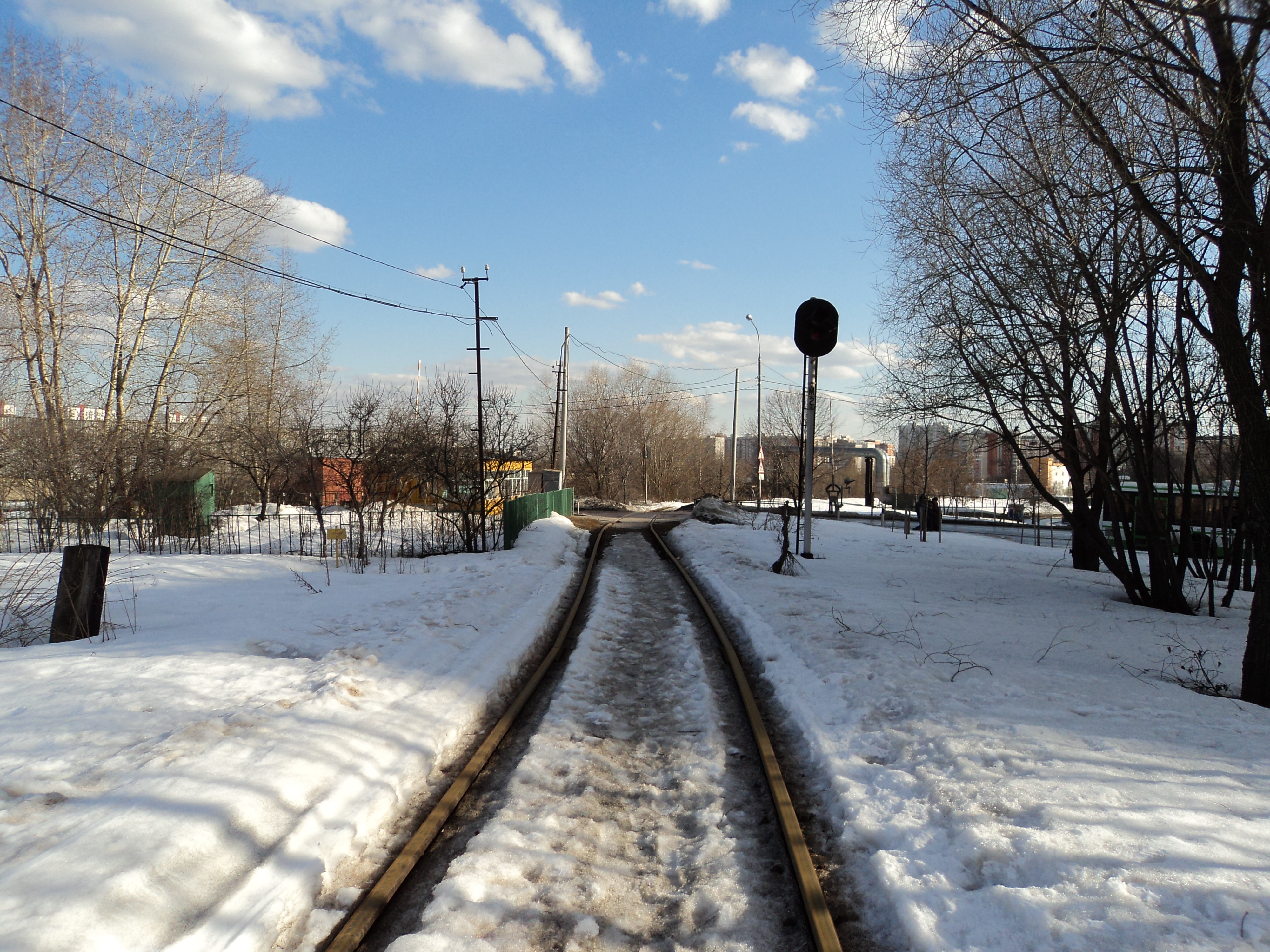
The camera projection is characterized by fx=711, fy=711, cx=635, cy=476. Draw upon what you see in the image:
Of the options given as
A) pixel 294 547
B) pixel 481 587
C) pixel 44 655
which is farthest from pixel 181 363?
pixel 44 655

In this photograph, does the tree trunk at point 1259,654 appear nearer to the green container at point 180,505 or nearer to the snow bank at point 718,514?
the snow bank at point 718,514

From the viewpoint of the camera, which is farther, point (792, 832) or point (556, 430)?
point (556, 430)

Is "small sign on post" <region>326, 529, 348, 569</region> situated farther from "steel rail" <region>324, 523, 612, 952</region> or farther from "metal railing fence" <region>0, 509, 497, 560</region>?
"steel rail" <region>324, 523, 612, 952</region>

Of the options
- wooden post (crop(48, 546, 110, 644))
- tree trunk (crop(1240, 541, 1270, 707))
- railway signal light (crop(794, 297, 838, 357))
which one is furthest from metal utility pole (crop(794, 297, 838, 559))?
wooden post (crop(48, 546, 110, 644))

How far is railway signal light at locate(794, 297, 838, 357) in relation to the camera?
14.0 m

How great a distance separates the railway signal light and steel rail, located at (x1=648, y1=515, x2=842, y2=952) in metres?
8.49

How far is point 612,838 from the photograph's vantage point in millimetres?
3895

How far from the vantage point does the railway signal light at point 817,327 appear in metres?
14.0

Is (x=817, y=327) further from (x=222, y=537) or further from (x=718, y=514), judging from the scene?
(x=222, y=537)

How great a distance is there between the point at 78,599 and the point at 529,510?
15.4m

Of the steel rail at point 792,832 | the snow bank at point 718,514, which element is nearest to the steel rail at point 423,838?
the steel rail at point 792,832

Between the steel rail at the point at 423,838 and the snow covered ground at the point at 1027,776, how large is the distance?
219 cm

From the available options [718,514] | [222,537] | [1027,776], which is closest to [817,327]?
[1027,776]

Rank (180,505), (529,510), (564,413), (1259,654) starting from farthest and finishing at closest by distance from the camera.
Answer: (564,413), (529,510), (180,505), (1259,654)
